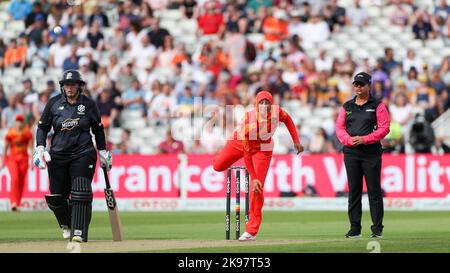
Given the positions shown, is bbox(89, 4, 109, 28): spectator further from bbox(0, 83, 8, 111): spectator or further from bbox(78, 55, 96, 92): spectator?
bbox(0, 83, 8, 111): spectator

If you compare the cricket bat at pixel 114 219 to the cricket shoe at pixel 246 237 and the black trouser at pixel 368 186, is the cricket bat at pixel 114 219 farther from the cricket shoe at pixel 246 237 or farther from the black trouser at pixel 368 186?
the black trouser at pixel 368 186

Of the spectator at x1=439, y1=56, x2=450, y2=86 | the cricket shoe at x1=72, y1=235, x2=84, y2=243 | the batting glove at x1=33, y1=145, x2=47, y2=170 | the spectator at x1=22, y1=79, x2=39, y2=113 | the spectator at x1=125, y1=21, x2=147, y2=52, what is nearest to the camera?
the cricket shoe at x1=72, y1=235, x2=84, y2=243

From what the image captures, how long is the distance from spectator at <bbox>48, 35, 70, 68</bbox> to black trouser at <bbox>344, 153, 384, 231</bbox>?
15688mm

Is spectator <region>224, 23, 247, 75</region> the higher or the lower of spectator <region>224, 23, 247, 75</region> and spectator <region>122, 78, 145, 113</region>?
the higher

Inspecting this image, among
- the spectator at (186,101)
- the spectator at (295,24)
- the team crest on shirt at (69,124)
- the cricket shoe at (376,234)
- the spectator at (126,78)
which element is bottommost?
the cricket shoe at (376,234)

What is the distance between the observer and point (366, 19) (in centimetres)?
3244

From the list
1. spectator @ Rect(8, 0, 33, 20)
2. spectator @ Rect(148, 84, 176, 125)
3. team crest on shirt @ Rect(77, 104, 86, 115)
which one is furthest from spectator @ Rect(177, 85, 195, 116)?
team crest on shirt @ Rect(77, 104, 86, 115)

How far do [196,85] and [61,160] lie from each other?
13.9 metres

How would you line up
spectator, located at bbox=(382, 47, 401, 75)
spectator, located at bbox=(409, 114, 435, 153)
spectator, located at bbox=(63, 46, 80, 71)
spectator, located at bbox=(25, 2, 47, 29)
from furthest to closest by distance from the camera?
spectator, located at bbox=(25, 2, 47, 29) → spectator, located at bbox=(63, 46, 80, 71) → spectator, located at bbox=(382, 47, 401, 75) → spectator, located at bbox=(409, 114, 435, 153)

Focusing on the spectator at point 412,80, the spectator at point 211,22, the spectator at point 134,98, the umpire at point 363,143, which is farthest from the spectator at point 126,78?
the umpire at point 363,143

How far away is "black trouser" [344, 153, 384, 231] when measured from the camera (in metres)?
16.7

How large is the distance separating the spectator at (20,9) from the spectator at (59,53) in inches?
83.9

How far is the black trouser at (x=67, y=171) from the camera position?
15.8m

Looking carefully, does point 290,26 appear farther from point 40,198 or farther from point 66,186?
point 66,186
